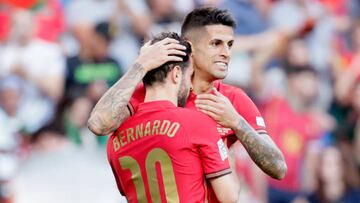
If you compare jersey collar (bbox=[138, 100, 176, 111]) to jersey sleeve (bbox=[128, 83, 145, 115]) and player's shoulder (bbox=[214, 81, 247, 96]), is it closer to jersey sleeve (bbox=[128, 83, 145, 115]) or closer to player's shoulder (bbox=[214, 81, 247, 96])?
jersey sleeve (bbox=[128, 83, 145, 115])

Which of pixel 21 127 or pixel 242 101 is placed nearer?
pixel 242 101

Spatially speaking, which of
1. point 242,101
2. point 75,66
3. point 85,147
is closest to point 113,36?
point 75,66

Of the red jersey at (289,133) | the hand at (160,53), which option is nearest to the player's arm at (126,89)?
the hand at (160,53)

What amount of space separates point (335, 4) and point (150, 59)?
7050 millimetres

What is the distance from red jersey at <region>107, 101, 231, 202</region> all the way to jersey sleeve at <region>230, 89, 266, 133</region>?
1.83 ft

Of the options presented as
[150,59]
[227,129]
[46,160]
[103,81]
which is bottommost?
[227,129]

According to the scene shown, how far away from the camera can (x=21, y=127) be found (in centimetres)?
1184

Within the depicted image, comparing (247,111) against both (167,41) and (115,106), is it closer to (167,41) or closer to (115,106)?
(167,41)

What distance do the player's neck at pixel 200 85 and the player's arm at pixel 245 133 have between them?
192 millimetres

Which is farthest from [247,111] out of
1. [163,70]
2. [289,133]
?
[289,133]

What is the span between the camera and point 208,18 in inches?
260

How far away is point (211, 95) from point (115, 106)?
0.59 m

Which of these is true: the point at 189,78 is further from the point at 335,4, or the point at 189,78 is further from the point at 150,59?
the point at 335,4

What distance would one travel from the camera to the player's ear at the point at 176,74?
238 inches
